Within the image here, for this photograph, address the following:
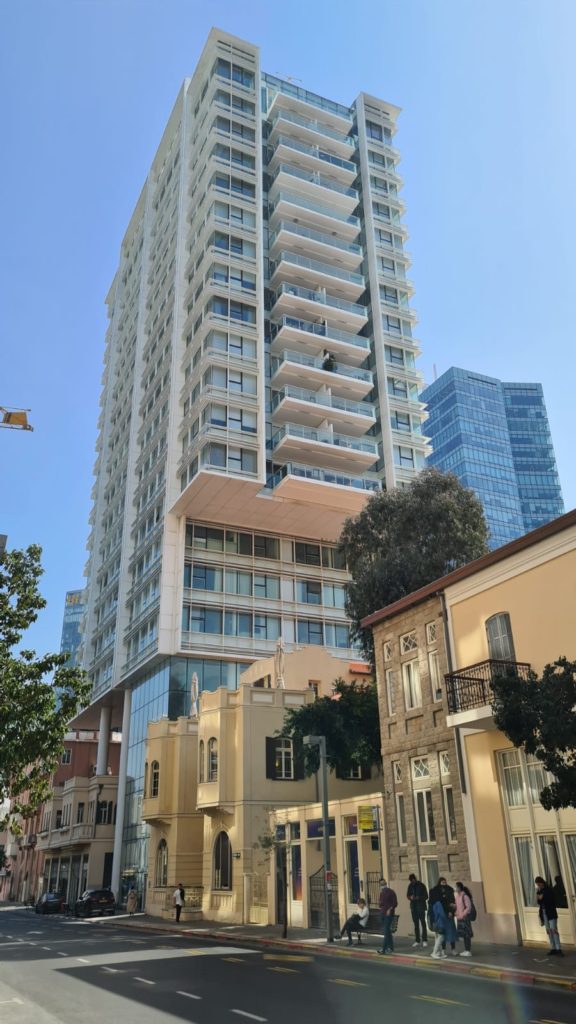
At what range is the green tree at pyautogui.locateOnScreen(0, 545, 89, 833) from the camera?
16609 millimetres

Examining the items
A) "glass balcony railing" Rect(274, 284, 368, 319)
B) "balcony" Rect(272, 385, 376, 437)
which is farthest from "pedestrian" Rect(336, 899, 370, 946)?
"glass balcony railing" Rect(274, 284, 368, 319)

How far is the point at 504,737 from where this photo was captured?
19875 mm

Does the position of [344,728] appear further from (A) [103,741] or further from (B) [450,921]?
(A) [103,741]

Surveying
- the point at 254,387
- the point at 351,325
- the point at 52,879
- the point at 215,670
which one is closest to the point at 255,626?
the point at 215,670

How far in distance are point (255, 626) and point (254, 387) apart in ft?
53.4

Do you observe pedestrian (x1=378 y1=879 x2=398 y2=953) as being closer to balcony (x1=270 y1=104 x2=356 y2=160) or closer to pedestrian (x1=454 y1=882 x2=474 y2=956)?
pedestrian (x1=454 y1=882 x2=474 y2=956)

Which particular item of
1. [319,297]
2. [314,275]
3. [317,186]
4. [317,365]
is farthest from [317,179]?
[317,365]

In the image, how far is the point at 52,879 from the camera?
71875 millimetres

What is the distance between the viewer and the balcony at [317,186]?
203ft

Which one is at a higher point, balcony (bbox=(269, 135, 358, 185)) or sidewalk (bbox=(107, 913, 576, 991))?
balcony (bbox=(269, 135, 358, 185))

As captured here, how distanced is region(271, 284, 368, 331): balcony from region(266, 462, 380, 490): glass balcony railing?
13.3 meters

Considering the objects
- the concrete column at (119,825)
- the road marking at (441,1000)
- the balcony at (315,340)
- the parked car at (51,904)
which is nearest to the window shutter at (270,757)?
the road marking at (441,1000)

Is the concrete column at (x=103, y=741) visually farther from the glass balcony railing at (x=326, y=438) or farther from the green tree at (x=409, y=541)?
the green tree at (x=409, y=541)

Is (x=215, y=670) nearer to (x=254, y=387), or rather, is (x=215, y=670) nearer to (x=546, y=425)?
(x=254, y=387)
